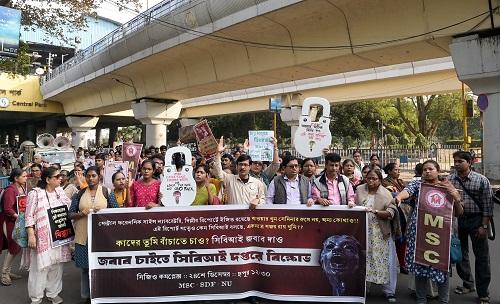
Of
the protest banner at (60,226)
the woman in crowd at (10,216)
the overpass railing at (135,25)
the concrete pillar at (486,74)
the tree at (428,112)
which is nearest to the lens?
the protest banner at (60,226)

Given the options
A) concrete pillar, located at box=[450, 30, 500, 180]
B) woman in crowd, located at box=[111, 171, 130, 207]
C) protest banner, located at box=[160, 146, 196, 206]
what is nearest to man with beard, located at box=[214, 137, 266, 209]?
protest banner, located at box=[160, 146, 196, 206]

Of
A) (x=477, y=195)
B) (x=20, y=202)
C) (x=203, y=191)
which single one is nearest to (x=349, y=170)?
(x=477, y=195)

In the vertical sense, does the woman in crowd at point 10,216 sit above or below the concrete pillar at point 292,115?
below

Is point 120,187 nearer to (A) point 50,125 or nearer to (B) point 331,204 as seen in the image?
(B) point 331,204

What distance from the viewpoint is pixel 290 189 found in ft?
17.0

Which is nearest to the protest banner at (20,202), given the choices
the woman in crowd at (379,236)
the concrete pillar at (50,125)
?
the woman in crowd at (379,236)

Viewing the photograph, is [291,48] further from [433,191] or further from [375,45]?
[433,191]

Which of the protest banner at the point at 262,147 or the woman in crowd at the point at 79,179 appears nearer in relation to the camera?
the woman in crowd at the point at 79,179

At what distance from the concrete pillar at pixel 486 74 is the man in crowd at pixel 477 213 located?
6.48 m

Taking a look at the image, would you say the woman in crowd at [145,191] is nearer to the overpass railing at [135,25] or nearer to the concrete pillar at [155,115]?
the overpass railing at [135,25]

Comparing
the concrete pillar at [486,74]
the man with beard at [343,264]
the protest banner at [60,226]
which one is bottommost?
the man with beard at [343,264]

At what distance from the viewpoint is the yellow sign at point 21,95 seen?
2984 cm

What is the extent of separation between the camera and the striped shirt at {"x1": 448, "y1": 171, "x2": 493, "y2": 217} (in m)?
4.89

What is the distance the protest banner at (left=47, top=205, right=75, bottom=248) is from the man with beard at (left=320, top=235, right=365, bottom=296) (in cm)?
284
